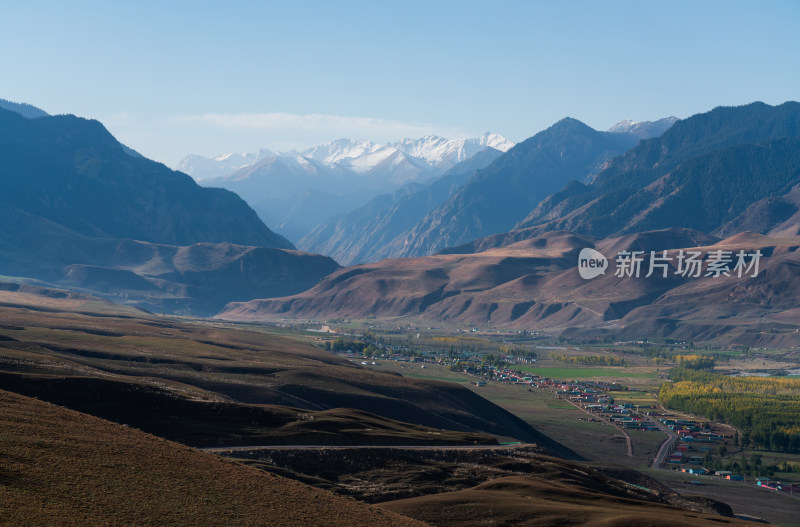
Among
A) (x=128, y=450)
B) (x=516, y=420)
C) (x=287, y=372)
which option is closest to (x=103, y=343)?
(x=287, y=372)

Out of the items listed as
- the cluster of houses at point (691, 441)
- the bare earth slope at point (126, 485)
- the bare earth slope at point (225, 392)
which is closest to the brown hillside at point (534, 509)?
the bare earth slope at point (126, 485)

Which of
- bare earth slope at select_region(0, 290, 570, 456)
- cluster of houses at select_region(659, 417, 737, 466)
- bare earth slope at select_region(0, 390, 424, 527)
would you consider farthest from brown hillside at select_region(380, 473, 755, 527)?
cluster of houses at select_region(659, 417, 737, 466)

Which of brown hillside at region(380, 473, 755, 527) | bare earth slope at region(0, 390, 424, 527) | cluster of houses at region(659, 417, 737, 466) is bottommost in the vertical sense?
cluster of houses at region(659, 417, 737, 466)

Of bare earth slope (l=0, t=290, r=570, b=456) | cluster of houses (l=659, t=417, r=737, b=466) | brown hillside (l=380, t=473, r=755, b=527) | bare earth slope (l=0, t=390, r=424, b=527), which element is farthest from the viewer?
cluster of houses (l=659, t=417, r=737, b=466)

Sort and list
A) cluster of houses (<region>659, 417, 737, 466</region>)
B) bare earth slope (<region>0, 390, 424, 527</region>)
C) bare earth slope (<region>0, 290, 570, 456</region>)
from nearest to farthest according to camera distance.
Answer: bare earth slope (<region>0, 390, 424, 527</region>) < bare earth slope (<region>0, 290, 570, 456</region>) < cluster of houses (<region>659, 417, 737, 466</region>)

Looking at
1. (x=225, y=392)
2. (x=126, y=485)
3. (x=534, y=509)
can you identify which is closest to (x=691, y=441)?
(x=225, y=392)

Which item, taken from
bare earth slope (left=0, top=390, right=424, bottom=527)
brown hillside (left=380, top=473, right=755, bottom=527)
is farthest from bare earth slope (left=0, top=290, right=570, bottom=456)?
bare earth slope (left=0, top=390, right=424, bottom=527)

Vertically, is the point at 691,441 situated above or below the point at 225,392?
below

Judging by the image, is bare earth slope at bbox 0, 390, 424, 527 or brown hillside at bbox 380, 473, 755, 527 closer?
bare earth slope at bbox 0, 390, 424, 527

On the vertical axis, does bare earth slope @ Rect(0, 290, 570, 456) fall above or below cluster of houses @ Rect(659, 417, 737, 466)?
above

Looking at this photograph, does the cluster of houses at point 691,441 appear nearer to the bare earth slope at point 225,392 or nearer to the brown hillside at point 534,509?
the bare earth slope at point 225,392

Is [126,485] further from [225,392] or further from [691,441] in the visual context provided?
[691,441]

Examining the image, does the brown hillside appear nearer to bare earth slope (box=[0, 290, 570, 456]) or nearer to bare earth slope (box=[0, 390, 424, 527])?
bare earth slope (box=[0, 390, 424, 527])
